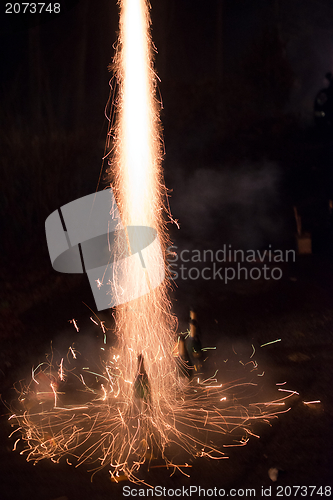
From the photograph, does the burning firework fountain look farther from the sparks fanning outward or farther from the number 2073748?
the number 2073748

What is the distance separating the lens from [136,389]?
1.99 metres

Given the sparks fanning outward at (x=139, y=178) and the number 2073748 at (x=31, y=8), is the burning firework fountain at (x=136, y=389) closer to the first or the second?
the sparks fanning outward at (x=139, y=178)

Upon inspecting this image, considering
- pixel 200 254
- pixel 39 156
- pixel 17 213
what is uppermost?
pixel 39 156

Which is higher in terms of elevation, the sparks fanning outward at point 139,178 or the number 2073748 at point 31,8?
the number 2073748 at point 31,8

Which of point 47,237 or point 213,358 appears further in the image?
point 47,237

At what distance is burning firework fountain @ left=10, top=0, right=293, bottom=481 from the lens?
6.23 feet

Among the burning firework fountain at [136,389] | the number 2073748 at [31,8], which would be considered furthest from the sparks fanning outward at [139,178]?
the number 2073748 at [31,8]

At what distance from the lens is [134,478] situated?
1.74 metres

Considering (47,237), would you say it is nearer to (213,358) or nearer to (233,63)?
(213,358)

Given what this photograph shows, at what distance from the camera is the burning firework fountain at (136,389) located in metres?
1.90

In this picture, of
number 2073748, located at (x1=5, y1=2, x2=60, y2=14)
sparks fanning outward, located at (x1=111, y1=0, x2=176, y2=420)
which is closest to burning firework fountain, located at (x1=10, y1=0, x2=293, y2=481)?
sparks fanning outward, located at (x1=111, y1=0, x2=176, y2=420)

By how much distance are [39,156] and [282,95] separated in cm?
195

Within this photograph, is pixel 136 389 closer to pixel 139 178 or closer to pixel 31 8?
pixel 139 178

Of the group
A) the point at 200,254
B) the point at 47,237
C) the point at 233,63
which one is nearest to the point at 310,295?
the point at 200,254
